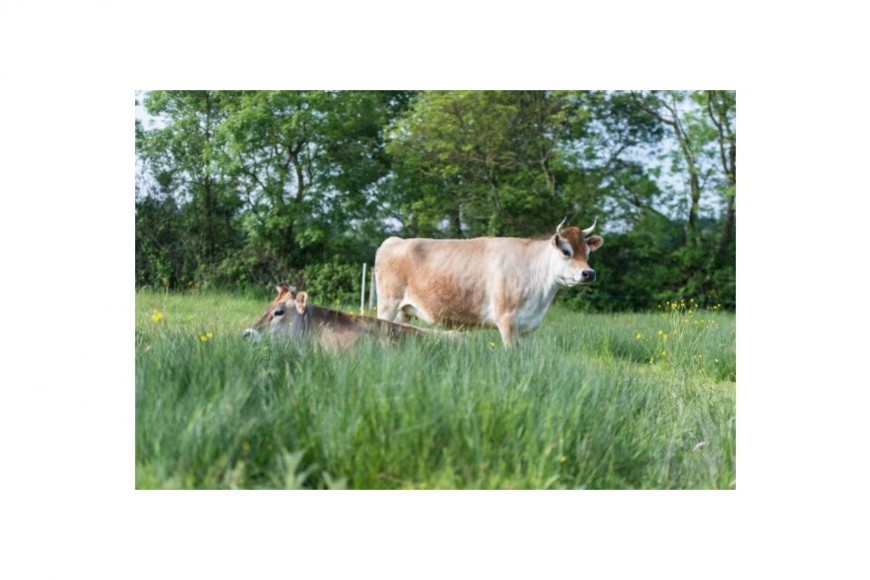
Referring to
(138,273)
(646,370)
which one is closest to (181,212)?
(138,273)

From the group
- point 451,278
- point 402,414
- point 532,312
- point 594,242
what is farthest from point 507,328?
point 402,414

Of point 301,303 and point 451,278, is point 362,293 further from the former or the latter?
point 301,303

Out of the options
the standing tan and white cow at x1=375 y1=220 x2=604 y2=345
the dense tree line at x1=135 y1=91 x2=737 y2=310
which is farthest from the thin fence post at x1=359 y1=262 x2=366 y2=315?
the standing tan and white cow at x1=375 y1=220 x2=604 y2=345

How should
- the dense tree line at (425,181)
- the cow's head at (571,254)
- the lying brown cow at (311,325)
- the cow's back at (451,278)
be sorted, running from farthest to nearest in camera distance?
the cow's back at (451,278) < the cow's head at (571,254) < the dense tree line at (425,181) < the lying brown cow at (311,325)

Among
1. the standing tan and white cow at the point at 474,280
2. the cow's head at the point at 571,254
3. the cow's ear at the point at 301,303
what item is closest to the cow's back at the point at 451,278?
the standing tan and white cow at the point at 474,280

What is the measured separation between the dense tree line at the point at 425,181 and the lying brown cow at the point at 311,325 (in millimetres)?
553

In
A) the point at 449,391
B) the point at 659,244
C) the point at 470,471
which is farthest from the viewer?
the point at 659,244

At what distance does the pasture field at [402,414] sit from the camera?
13.6ft

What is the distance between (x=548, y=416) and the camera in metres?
4.48

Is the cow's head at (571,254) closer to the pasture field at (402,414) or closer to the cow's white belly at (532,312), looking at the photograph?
the cow's white belly at (532,312)

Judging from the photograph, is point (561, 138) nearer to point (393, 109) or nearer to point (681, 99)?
point (681, 99)

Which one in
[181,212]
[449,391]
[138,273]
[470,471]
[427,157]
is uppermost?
[427,157]

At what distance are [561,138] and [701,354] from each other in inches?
81.7

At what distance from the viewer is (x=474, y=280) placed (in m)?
6.85
